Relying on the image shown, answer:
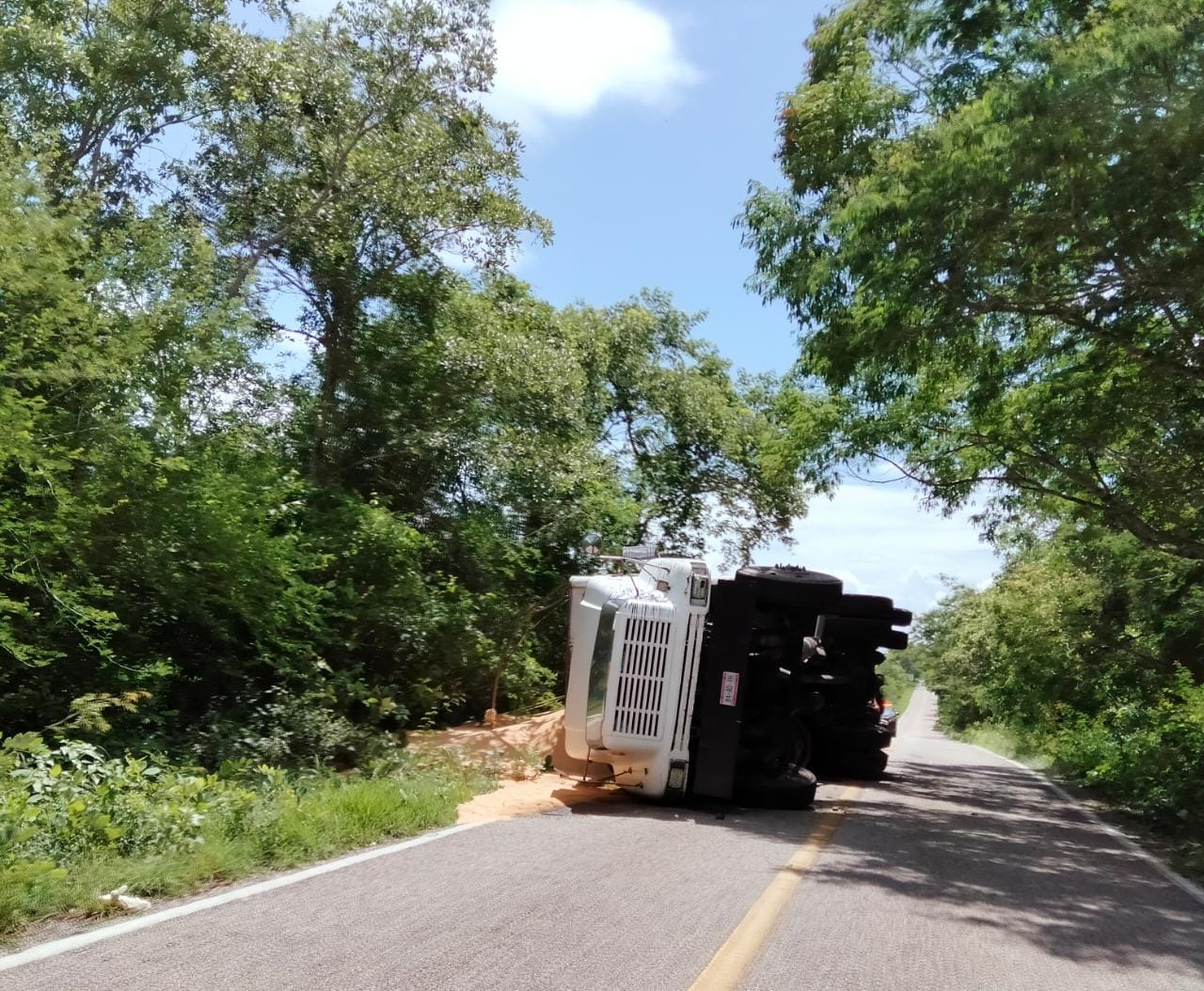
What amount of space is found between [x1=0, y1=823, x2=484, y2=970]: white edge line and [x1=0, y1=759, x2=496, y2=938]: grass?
228 millimetres

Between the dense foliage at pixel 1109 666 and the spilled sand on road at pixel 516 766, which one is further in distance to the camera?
the dense foliage at pixel 1109 666

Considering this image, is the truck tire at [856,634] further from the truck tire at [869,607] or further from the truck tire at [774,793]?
the truck tire at [774,793]

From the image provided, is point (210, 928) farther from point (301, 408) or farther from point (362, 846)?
point (301, 408)


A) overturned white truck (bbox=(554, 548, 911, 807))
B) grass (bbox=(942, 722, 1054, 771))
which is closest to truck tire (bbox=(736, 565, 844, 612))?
overturned white truck (bbox=(554, 548, 911, 807))

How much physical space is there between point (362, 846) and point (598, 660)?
3724 millimetres

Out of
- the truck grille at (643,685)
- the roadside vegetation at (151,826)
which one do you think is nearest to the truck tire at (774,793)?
the truck grille at (643,685)

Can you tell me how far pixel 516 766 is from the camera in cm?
1354

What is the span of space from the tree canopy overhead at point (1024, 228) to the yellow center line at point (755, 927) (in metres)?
5.79

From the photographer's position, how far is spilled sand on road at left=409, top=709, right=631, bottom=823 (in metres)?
11.0

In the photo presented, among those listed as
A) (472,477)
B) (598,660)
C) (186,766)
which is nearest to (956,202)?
(598,660)

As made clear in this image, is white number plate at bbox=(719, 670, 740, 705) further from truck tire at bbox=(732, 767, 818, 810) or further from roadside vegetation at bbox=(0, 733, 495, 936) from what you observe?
roadside vegetation at bbox=(0, 733, 495, 936)

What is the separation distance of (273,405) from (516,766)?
297 inches

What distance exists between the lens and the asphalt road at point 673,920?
16.3 feet

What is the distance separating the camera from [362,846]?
26.8 feet
